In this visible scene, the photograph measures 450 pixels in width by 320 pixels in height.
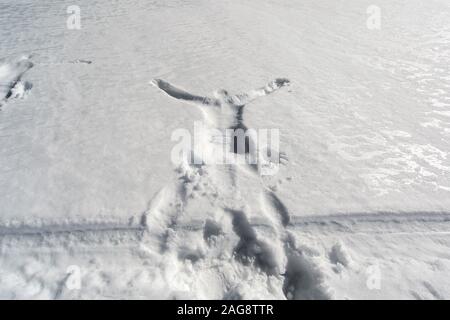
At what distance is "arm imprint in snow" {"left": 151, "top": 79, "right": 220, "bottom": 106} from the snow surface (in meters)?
0.04

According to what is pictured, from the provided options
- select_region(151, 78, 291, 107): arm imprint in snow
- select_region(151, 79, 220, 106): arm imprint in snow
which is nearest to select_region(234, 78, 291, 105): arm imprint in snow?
select_region(151, 78, 291, 107): arm imprint in snow

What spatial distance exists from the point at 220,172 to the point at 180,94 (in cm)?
63

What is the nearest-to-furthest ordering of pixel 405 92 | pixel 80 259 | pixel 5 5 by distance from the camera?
1. pixel 80 259
2. pixel 405 92
3. pixel 5 5

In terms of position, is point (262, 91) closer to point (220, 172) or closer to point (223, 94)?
point (223, 94)

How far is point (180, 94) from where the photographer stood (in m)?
1.75

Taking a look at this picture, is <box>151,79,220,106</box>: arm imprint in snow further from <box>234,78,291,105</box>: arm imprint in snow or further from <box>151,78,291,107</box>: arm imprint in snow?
<box>234,78,291,105</box>: arm imprint in snow

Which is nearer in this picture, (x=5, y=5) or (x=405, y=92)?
(x=405, y=92)

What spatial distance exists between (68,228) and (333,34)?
2180 millimetres

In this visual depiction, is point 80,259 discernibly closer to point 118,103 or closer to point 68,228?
point 68,228

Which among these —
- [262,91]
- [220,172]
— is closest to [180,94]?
[262,91]

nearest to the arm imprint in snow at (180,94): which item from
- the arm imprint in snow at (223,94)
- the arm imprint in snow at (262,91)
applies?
the arm imprint in snow at (223,94)

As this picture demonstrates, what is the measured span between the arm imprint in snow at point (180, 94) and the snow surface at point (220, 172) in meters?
0.04
